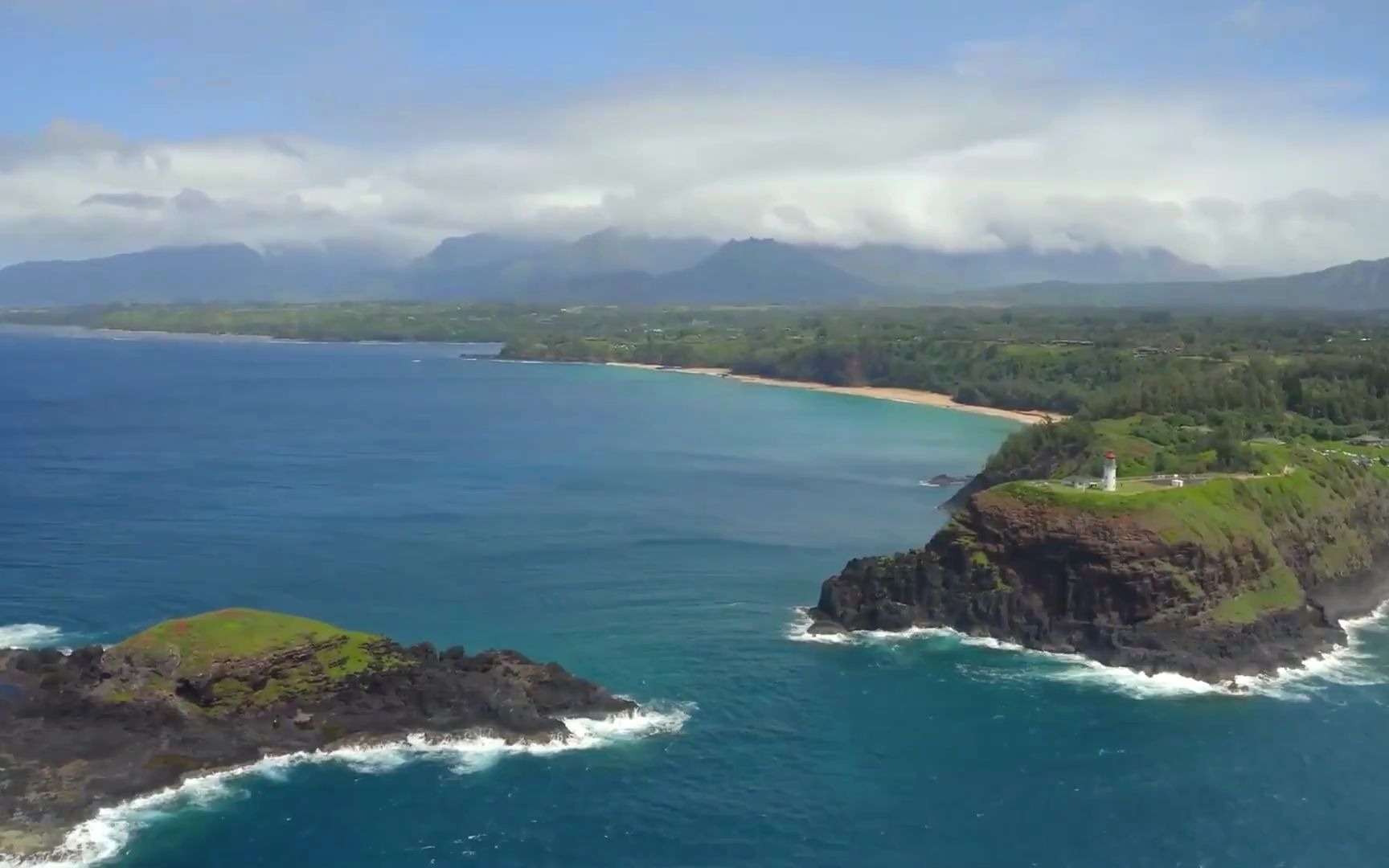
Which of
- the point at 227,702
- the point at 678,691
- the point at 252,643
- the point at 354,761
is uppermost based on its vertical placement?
the point at 252,643

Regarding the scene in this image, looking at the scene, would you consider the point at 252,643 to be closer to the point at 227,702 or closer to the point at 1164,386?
the point at 227,702

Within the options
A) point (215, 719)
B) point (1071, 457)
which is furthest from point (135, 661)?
point (1071, 457)

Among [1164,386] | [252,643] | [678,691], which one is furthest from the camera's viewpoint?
[1164,386]

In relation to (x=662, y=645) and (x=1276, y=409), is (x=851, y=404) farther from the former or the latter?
(x=662, y=645)

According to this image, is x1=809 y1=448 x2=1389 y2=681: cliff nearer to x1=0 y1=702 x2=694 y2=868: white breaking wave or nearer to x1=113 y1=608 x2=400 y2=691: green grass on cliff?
x1=0 y1=702 x2=694 y2=868: white breaking wave

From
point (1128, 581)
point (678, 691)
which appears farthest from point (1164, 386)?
point (678, 691)

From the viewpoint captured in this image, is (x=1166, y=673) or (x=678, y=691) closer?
(x=678, y=691)

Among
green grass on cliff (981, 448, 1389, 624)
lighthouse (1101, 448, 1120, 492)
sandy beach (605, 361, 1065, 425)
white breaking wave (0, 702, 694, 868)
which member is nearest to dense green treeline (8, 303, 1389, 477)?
sandy beach (605, 361, 1065, 425)

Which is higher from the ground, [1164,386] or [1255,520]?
[1164,386]

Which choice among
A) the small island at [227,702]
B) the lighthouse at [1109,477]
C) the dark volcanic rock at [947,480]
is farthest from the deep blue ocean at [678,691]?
the lighthouse at [1109,477]
